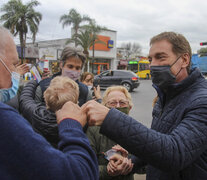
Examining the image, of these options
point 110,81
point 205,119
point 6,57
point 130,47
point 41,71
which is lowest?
point 110,81

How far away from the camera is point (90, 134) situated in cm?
205

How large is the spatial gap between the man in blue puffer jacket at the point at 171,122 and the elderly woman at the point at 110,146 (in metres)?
0.27

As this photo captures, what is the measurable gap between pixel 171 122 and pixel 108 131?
580 millimetres

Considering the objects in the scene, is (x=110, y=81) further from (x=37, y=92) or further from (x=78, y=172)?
(x=78, y=172)

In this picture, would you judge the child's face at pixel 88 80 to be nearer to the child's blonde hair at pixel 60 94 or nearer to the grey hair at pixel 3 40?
the child's blonde hair at pixel 60 94

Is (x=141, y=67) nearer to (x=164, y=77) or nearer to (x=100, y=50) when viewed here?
(x=100, y=50)

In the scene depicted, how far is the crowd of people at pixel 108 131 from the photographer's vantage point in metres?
0.71

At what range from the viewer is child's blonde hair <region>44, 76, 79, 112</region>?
138 cm

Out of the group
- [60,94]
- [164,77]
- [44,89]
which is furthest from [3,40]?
[44,89]

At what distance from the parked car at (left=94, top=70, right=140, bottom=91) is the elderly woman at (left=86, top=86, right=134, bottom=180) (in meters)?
12.3

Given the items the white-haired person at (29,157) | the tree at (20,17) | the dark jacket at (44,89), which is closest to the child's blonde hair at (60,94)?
the white-haired person at (29,157)

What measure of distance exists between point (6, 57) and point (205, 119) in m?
1.25

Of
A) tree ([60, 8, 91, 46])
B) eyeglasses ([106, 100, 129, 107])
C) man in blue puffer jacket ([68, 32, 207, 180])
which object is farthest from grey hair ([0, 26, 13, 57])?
tree ([60, 8, 91, 46])

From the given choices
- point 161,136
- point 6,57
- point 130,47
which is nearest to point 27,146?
point 6,57
